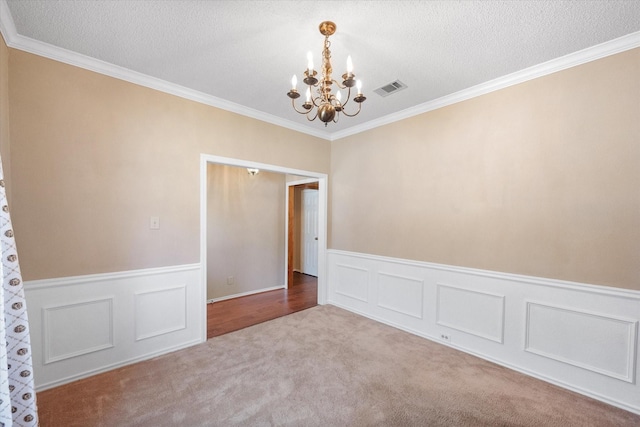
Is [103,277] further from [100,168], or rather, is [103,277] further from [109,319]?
[100,168]

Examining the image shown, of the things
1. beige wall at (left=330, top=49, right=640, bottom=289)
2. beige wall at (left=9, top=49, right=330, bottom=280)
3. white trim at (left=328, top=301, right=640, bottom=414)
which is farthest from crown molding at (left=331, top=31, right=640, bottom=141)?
white trim at (left=328, top=301, right=640, bottom=414)

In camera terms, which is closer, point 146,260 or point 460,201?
point 146,260

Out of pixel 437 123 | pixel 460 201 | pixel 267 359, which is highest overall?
pixel 437 123

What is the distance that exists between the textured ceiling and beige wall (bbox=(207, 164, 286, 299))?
2.08 m

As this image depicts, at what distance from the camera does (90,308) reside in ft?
7.55

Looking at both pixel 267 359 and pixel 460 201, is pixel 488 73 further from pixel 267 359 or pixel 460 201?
pixel 267 359

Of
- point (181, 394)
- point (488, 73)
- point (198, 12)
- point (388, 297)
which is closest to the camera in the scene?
point (198, 12)

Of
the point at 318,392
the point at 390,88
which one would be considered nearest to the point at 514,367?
the point at 318,392

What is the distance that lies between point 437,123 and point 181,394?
356cm

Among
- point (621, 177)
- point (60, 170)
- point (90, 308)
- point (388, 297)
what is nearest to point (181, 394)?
point (90, 308)

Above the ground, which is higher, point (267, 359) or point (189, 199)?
point (189, 199)

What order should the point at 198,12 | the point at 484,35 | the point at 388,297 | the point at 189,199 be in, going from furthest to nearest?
the point at 388,297 < the point at 189,199 < the point at 484,35 < the point at 198,12

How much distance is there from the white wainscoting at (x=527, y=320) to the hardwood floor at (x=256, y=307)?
51.2 inches

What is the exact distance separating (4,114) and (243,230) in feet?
10.1
